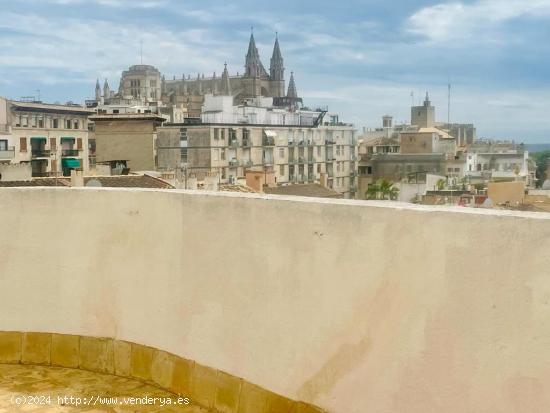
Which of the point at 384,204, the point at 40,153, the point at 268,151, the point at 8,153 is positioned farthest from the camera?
the point at 268,151

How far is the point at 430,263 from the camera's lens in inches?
115

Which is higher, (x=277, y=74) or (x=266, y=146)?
(x=277, y=74)

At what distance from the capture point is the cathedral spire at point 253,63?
125m

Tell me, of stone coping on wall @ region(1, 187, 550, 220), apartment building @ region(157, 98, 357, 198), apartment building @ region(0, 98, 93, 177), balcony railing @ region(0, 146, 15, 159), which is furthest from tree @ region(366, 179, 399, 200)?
stone coping on wall @ region(1, 187, 550, 220)

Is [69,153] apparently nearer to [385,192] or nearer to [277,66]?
[385,192]

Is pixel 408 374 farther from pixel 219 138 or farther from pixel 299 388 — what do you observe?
pixel 219 138

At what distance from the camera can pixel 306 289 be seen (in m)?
3.33

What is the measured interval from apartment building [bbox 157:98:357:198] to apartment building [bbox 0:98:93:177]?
737cm

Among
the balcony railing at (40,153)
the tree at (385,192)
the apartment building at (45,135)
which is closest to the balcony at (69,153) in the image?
the apartment building at (45,135)

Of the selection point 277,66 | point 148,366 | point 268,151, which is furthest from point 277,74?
point 148,366

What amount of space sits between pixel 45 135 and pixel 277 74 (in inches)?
3193

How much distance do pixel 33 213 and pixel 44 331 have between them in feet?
2.43

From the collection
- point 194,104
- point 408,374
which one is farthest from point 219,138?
point 408,374

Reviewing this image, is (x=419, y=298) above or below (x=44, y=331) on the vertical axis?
above
